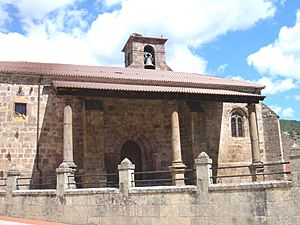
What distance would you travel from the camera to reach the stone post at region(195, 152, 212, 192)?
10.0 metres

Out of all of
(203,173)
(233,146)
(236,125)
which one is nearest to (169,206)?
(203,173)

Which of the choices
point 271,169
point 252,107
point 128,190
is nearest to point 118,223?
point 128,190

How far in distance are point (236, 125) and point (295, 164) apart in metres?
11.0

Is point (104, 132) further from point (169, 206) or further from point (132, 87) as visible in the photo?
point (169, 206)

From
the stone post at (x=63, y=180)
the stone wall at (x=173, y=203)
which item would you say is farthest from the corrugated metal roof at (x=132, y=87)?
the stone wall at (x=173, y=203)

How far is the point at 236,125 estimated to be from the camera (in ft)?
65.3

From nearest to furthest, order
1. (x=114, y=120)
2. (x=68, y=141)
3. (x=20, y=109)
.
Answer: (x=68, y=141) < (x=20, y=109) < (x=114, y=120)

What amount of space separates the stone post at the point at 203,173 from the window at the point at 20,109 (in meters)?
8.80

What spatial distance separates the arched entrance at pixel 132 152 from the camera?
17656 millimetres

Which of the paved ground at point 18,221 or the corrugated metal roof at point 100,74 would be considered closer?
the paved ground at point 18,221

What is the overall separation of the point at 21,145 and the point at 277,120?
42.0 ft

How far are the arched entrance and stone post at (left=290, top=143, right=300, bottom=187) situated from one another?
9.60 meters

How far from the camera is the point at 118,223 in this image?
10797 mm

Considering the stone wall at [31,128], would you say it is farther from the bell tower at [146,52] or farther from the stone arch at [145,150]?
the bell tower at [146,52]
